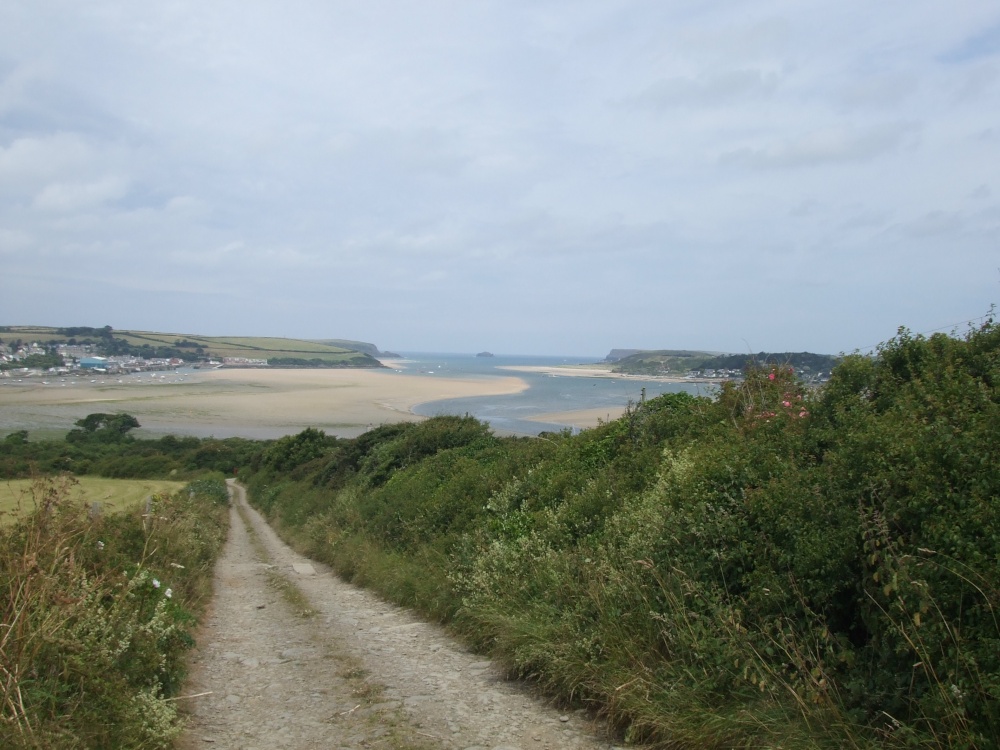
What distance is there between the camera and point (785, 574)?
4.46 m

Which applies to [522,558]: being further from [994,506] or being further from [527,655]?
[994,506]

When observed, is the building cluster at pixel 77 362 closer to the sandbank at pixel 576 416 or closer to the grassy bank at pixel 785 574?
the sandbank at pixel 576 416

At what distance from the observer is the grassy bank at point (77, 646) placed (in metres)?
3.71

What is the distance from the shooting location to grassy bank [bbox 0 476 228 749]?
3707mm

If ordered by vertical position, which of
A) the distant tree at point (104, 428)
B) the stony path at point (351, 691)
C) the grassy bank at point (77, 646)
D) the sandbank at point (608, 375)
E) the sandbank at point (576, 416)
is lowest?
the distant tree at point (104, 428)

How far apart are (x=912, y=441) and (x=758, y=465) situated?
1321mm

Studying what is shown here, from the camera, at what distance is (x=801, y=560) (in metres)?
4.32

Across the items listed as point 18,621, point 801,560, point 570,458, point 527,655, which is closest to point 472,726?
point 527,655

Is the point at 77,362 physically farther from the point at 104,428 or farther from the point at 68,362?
the point at 104,428

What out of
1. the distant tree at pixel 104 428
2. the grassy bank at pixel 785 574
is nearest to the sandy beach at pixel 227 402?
the distant tree at pixel 104 428

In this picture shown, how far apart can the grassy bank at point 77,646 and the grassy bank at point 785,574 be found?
269 centimetres

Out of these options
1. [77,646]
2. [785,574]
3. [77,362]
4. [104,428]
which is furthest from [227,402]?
[785,574]

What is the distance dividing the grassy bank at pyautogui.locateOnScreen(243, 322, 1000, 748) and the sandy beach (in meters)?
51.2

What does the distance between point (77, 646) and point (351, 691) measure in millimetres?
2136
